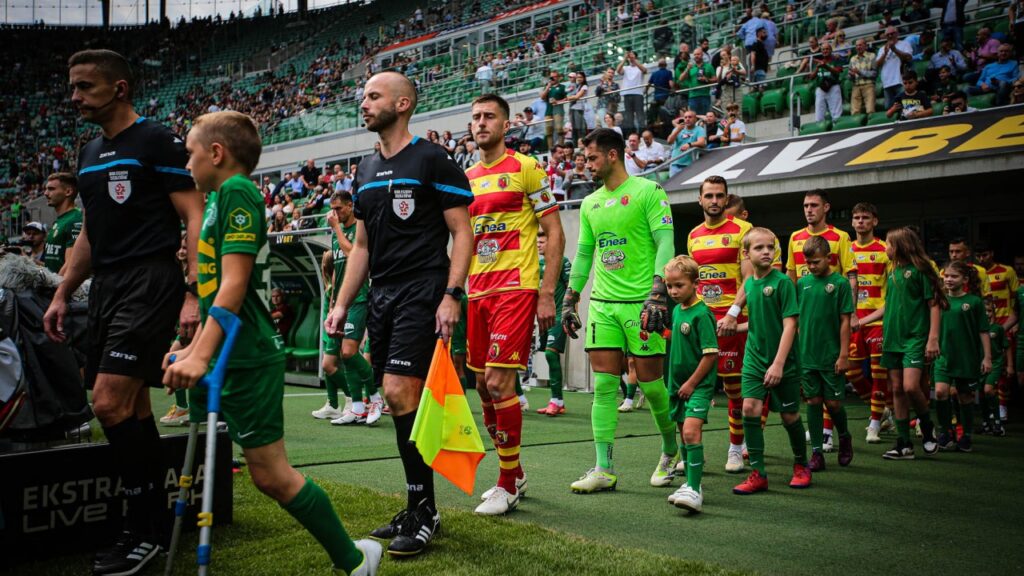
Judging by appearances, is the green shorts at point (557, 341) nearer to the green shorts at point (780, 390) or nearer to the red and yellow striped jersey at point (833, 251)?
the red and yellow striped jersey at point (833, 251)

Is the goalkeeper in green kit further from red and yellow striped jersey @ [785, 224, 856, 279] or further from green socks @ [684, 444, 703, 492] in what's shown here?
red and yellow striped jersey @ [785, 224, 856, 279]

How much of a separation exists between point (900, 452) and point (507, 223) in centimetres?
430

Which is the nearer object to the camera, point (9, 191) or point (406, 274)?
point (406, 274)

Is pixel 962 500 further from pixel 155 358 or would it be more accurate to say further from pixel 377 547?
pixel 155 358

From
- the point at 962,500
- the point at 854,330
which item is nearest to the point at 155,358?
the point at 962,500

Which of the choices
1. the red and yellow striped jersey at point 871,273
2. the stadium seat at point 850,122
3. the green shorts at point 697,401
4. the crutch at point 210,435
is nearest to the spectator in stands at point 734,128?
the stadium seat at point 850,122

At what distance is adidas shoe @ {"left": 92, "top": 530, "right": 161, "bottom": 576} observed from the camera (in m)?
3.64

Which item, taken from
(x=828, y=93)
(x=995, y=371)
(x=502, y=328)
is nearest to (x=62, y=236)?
(x=502, y=328)

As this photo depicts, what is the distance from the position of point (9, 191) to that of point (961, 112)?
38.7m

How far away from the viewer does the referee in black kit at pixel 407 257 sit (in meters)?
4.20

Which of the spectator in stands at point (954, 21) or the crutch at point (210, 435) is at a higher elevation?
the spectator in stands at point (954, 21)

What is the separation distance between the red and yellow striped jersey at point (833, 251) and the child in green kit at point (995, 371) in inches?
62.0

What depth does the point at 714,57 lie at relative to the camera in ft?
53.3

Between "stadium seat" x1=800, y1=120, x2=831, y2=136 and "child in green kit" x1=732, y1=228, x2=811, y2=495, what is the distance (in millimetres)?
8168
